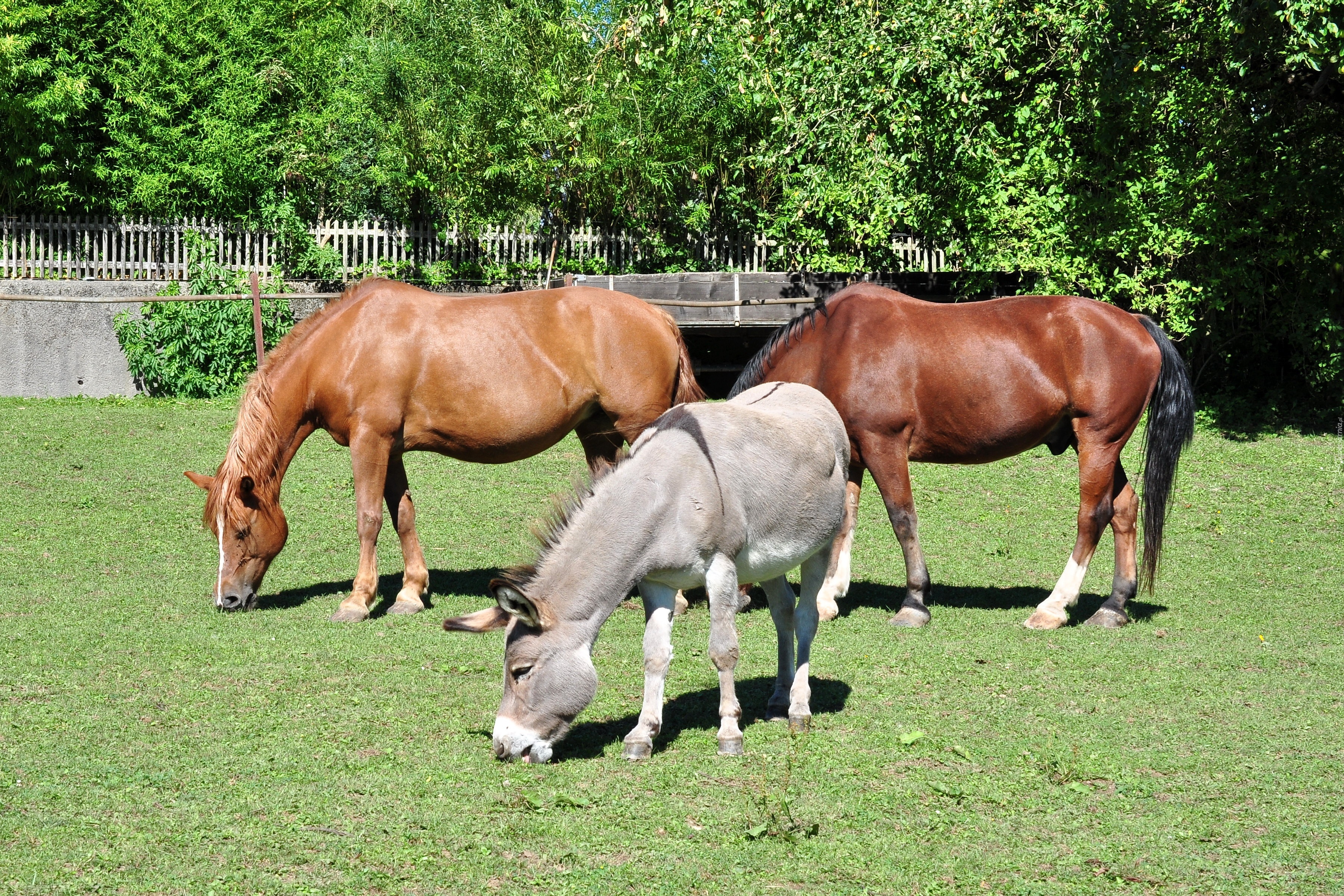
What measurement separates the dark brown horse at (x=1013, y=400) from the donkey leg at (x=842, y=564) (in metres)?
0.02

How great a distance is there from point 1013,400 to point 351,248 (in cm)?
1387

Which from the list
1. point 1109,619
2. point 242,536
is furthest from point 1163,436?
point 242,536

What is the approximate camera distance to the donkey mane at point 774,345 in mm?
9766

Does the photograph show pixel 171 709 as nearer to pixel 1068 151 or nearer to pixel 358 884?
pixel 358 884

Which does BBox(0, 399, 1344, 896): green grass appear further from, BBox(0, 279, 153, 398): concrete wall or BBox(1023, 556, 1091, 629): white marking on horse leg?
BBox(0, 279, 153, 398): concrete wall

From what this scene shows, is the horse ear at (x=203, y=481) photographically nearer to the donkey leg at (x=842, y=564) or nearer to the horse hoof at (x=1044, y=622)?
the donkey leg at (x=842, y=564)

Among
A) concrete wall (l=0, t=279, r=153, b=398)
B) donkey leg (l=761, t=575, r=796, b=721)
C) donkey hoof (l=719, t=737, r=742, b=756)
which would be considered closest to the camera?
donkey hoof (l=719, t=737, r=742, b=756)

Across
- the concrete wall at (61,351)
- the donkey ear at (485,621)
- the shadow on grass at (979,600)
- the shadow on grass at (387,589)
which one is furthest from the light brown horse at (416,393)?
the concrete wall at (61,351)

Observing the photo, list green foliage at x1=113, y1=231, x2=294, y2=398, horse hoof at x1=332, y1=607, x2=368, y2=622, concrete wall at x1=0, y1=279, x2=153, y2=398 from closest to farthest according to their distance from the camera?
horse hoof at x1=332, y1=607, x2=368, y2=622, green foliage at x1=113, y1=231, x2=294, y2=398, concrete wall at x1=0, y1=279, x2=153, y2=398

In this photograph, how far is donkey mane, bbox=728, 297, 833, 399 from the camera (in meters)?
9.77

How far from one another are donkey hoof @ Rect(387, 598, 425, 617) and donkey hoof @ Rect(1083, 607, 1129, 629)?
190 inches

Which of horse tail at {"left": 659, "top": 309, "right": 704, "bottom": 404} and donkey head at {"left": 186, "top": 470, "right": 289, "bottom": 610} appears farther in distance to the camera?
horse tail at {"left": 659, "top": 309, "right": 704, "bottom": 404}

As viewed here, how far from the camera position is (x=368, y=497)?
352 inches

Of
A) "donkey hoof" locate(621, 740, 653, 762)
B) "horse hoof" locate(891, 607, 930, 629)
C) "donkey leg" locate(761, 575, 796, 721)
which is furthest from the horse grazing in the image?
"horse hoof" locate(891, 607, 930, 629)
